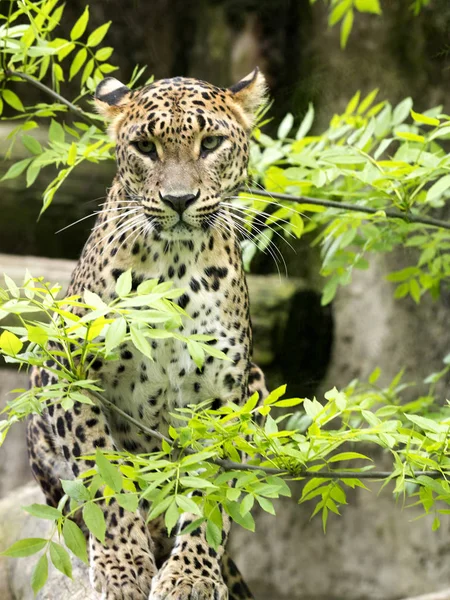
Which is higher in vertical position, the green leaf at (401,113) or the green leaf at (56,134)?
the green leaf at (401,113)

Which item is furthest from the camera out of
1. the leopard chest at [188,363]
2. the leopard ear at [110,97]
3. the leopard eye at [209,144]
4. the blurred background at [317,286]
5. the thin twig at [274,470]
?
the blurred background at [317,286]

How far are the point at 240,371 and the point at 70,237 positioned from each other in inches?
193

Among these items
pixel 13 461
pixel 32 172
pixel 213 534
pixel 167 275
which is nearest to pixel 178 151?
pixel 167 275

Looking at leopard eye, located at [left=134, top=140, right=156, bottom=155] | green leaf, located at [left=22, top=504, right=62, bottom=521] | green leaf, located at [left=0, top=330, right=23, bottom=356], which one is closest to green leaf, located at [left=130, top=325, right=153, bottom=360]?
green leaf, located at [left=0, top=330, right=23, bottom=356]

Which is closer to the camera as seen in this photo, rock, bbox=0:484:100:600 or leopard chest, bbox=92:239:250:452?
leopard chest, bbox=92:239:250:452

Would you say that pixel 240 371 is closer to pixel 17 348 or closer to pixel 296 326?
pixel 17 348

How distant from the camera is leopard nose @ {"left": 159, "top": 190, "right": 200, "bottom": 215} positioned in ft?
13.8

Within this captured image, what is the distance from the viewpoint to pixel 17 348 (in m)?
3.29

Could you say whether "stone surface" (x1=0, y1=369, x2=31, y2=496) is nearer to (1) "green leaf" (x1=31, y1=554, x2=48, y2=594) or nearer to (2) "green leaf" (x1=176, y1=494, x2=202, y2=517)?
(1) "green leaf" (x1=31, y1=554, x2=48, y2=594)

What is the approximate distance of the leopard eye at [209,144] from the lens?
4438 mm

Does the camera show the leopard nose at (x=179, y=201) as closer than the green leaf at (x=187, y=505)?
No

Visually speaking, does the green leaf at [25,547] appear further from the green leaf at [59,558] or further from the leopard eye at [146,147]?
the leopard eye at [146,147]

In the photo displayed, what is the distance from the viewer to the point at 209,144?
4.45 meters

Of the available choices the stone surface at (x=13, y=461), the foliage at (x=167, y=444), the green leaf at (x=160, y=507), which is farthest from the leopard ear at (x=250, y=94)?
the stone surface at (x=13, y=461)
